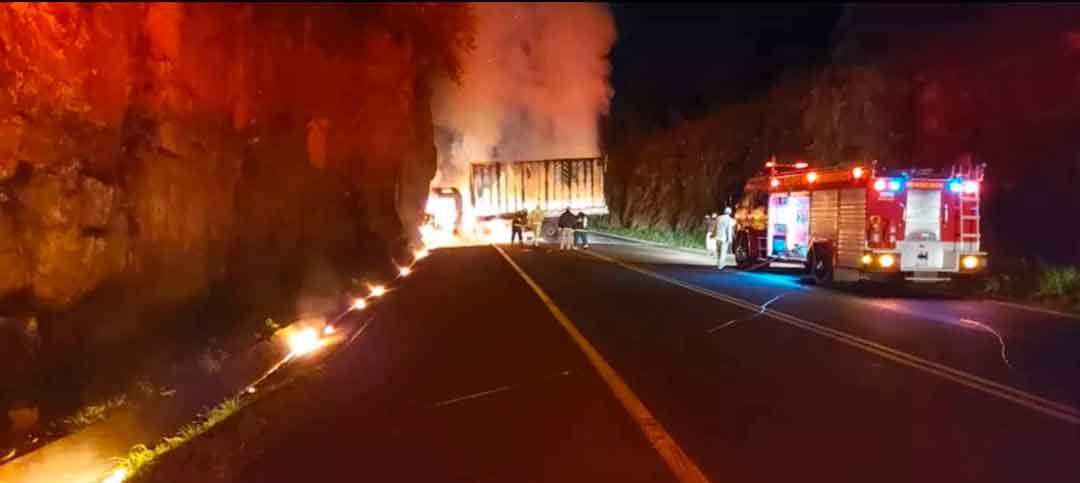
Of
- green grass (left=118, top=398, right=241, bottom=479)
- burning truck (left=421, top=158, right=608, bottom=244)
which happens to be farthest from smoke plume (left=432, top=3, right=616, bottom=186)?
green grass (left=118, top=398, right=241, bottom=479)

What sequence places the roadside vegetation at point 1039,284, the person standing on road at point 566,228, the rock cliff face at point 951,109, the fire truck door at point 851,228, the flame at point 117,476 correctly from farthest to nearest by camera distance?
the person standing on road at point 566,228 → the rock cliff face at point 951,109 → the fire truck door at point 851,228 → the roadside vegetation at point 1039,284 → the flame at point 117,476

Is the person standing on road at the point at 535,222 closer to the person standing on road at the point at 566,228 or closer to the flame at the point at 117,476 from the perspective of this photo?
the person standing on road at the point at 566,228

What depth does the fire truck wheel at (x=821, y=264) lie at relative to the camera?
79.9 feet

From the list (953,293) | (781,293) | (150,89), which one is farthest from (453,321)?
(953,293)

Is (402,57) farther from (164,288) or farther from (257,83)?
(164,288)

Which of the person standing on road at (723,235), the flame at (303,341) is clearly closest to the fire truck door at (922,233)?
the person standing on road at (723,235)

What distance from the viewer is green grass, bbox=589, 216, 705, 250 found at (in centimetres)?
4662

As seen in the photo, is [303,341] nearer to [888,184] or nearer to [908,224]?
[888,184]

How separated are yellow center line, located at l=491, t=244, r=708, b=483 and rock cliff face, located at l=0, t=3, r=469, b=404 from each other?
124 inches

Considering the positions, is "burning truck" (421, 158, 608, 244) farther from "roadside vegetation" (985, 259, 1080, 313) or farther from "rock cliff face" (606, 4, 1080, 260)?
"roadside vegetation" (985, 259, 1080, 313)

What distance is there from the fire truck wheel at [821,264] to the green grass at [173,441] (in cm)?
1726

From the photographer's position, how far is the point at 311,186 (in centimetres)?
2253

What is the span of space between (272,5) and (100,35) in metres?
5.85

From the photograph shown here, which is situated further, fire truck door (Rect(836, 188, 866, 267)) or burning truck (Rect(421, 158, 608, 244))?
burning truck (Rect(421, 158, 608, 244))
